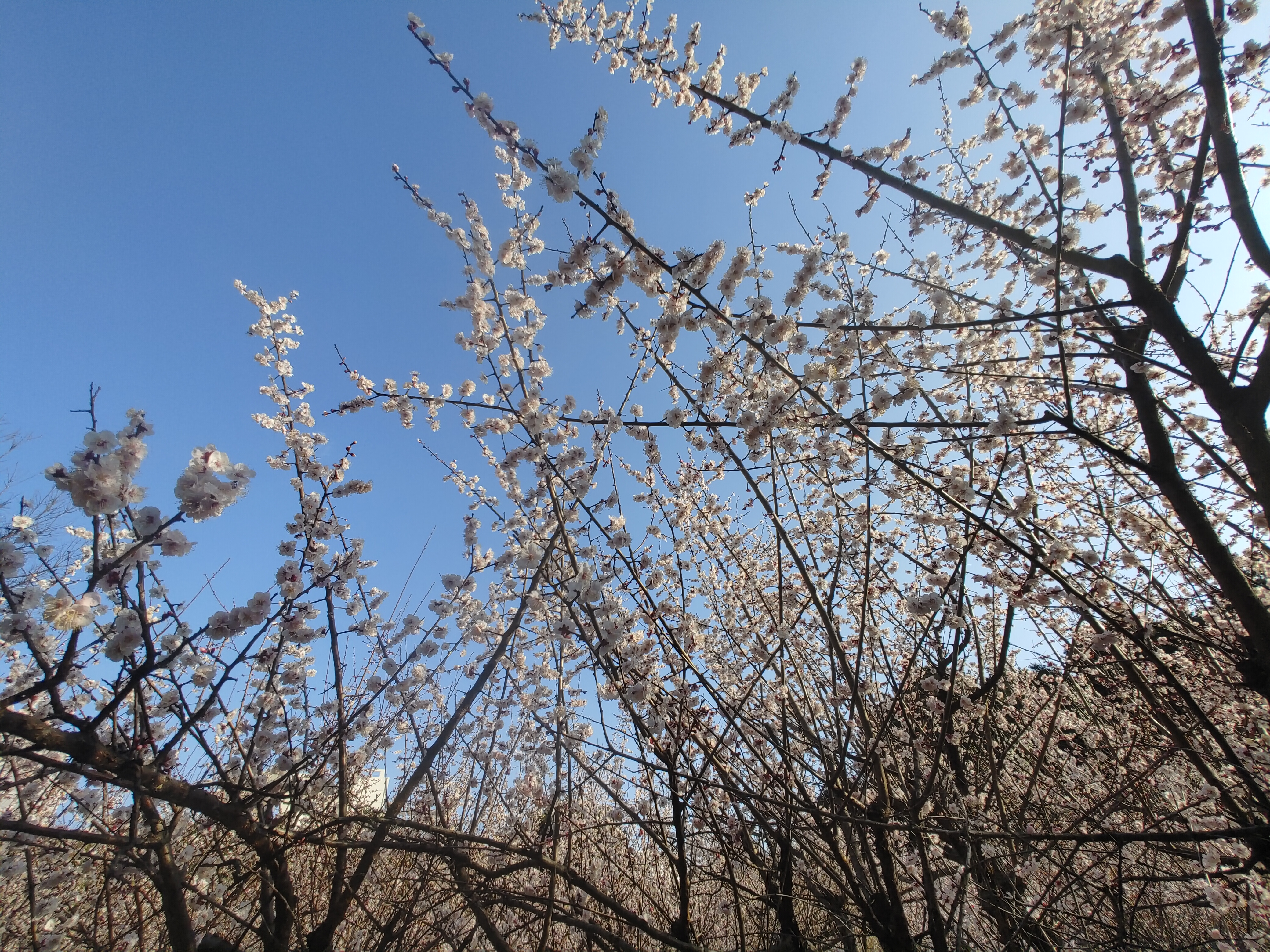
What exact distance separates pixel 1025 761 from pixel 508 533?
4.79 meters

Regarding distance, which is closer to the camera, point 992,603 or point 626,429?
point 626,429

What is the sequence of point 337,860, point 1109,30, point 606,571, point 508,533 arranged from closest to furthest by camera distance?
1. point 337,860
2. point 1109,30
3. point 606,571
4. point 508,533

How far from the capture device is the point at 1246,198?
247 cm

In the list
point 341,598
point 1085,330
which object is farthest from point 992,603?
point 341,598

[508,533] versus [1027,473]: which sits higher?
[508,533]

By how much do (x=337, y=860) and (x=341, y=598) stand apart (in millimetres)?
1800

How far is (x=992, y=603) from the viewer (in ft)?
14.2

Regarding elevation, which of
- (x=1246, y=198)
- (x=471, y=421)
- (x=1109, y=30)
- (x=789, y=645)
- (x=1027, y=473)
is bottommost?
(x=789, y=645)

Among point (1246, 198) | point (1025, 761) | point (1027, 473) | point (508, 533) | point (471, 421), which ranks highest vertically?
point (471, 421)

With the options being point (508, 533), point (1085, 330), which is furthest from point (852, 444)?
point (508, 533)

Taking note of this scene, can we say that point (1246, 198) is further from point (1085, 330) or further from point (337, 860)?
point (337, 860)

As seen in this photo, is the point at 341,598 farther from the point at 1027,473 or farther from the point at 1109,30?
the point at 1109,30

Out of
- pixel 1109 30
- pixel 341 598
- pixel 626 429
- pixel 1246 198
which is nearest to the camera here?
pixel 1246 198

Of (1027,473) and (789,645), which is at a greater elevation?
(1027,473)
